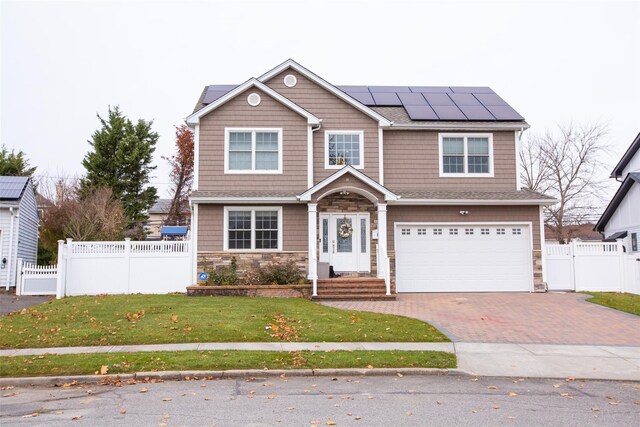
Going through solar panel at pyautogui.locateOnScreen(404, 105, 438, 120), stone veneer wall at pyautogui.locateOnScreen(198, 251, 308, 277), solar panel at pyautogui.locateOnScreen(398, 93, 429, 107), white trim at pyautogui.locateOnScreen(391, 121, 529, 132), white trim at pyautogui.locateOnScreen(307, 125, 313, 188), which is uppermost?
solar panel at pyautogui.locateOnScreen(398, 93, 429, 107)

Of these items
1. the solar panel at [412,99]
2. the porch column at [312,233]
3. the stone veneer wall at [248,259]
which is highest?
the solar panel at [412,99]

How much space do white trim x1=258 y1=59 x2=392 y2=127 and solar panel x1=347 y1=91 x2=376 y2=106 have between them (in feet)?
7.30

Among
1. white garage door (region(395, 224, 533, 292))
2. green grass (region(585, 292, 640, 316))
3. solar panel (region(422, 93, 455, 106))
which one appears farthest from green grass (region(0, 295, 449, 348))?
solar panel (region(422, 93, 455, 106))

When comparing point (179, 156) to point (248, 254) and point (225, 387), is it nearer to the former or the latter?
point (248, 254)

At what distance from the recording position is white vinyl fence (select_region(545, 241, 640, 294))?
1877 centimetres

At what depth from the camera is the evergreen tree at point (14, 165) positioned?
3475cm

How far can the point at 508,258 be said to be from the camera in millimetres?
19141

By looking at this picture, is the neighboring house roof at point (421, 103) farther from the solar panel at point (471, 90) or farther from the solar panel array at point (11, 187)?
the solar panel array at point (11, 187)

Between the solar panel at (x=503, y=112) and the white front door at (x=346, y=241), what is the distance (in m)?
6.47

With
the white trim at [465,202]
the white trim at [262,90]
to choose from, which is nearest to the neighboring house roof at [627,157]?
the white trim at [465,202]

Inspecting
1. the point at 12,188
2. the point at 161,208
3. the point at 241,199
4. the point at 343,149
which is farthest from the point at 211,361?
the point at 161,208

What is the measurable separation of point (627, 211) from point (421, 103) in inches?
517

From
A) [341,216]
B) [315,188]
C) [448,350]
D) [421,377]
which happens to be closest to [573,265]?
[341,216]

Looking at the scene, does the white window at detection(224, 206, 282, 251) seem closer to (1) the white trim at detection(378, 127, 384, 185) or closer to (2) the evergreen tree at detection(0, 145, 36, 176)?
(1) the white trim at detection(378, 127, 384, 185)
